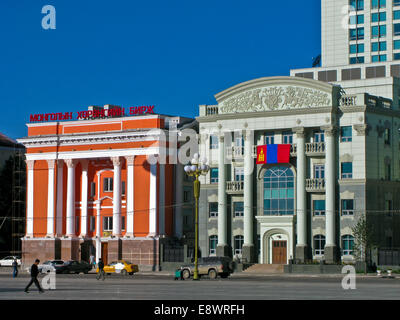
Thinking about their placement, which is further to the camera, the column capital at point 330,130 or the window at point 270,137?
the window at point 270,137

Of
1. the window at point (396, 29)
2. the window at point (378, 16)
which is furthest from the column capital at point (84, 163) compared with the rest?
the window at point (396, 29)

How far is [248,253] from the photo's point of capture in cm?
8631

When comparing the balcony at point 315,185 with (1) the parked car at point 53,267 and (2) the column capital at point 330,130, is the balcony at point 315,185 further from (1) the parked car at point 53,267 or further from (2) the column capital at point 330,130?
(1) the parked car at point 53,267

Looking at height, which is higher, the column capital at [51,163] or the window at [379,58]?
the window at [379,58]

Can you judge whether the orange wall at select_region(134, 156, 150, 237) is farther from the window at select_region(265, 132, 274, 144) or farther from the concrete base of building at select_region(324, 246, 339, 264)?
the concrete base of building at select_region(324, 246, 339, 264)

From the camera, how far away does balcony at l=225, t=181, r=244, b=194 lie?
88375mm

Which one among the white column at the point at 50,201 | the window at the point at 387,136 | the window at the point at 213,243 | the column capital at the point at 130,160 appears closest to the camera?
the window at the point at 387,136

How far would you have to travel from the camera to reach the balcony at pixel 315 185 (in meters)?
83.3

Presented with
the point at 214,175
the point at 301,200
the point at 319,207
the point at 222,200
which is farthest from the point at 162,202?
the point at 319,207

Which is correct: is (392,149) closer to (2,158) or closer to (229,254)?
(229,254)

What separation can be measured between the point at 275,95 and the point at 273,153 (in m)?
5.66

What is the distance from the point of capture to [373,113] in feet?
273

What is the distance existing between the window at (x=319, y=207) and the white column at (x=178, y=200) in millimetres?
16507
